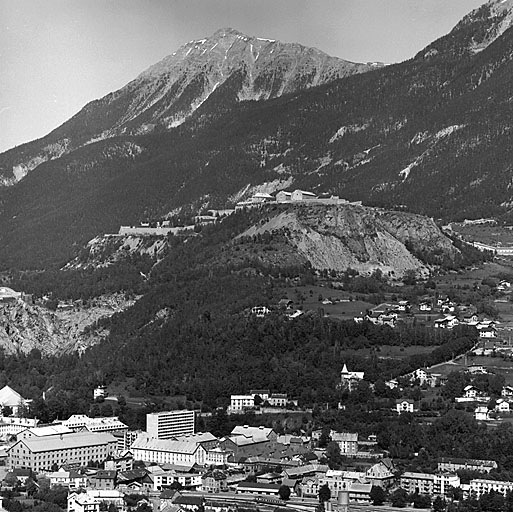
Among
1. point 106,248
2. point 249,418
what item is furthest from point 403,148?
point 249,418

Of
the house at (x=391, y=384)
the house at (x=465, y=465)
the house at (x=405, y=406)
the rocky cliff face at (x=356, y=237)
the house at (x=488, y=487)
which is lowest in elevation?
the house at (x=488, y=487)

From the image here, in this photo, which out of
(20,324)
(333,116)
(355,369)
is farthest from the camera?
(333,116)

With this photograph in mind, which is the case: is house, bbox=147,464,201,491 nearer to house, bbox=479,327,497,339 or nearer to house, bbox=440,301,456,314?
house, bbox=479,327,497,339

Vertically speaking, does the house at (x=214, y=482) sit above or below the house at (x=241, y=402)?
below

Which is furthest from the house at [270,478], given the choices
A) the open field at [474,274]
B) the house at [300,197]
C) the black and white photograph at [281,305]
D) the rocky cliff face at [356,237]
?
the house at [300,197]

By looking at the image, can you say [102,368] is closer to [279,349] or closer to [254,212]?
[279,349]

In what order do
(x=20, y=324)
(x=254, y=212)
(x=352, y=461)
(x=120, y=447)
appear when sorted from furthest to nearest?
(x=254, y=212)
(x=20, y=324)
(x=120, y=447)
(x=352, y=461)

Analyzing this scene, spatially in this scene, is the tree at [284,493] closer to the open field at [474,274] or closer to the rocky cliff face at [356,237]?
the open field at [474,274]

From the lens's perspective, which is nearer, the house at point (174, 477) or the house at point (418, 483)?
the house at point (418, 483)
